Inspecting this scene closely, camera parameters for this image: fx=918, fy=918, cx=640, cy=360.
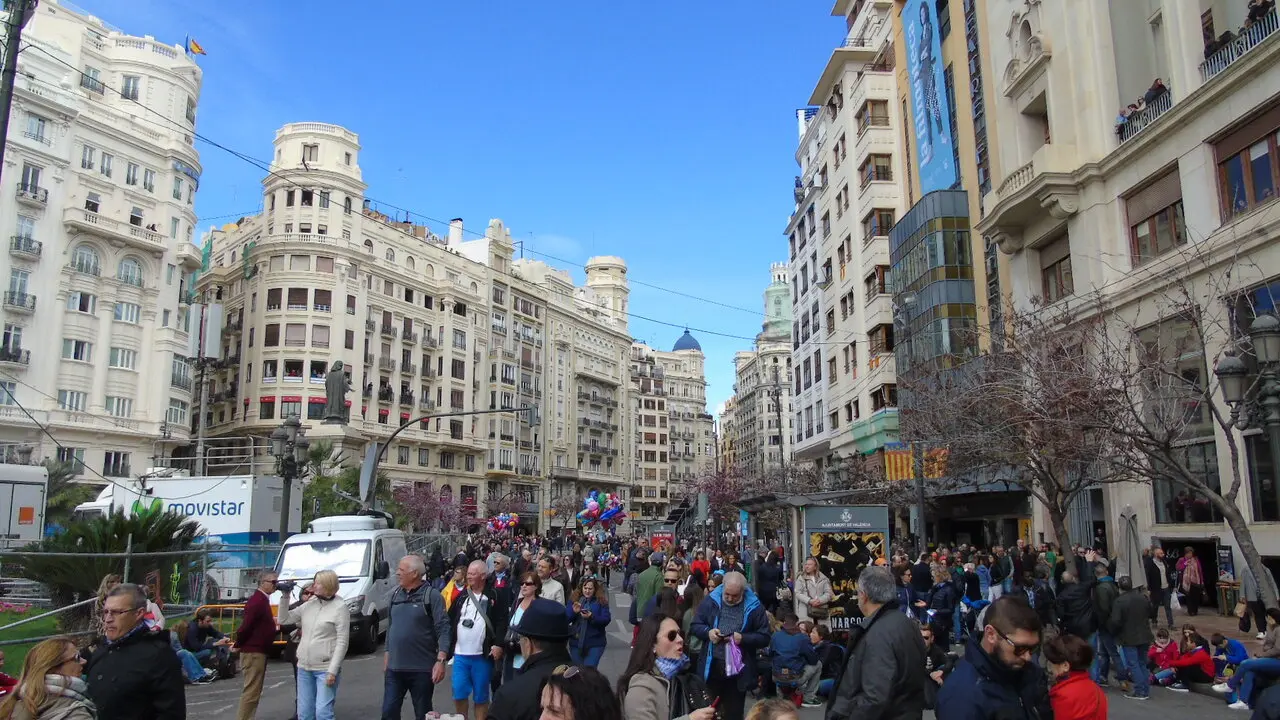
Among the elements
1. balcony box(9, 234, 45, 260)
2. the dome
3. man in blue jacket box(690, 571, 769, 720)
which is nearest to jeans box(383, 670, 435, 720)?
man in blue jacket box(690, 571, 769, 720)

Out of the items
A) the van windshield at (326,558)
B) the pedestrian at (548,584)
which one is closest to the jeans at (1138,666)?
the pedestrian at (548,584)

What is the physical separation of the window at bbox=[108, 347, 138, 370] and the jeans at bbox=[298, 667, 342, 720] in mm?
45278

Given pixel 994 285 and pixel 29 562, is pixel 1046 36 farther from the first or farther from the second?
pixel 29 562

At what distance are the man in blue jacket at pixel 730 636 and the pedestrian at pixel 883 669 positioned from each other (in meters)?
2.12

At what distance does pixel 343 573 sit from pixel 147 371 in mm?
38697

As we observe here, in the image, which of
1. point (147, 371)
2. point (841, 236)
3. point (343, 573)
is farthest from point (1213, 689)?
point (147, 371)

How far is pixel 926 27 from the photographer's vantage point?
112 feet

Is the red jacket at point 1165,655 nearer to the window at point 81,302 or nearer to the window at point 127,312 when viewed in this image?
the window at point 81,302

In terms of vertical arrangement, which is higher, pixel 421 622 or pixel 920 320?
pixel 920 320

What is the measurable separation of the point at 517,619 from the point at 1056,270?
2193cm

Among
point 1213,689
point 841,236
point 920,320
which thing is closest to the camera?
point 1213,689

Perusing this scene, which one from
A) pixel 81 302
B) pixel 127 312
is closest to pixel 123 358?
pixel 127 312

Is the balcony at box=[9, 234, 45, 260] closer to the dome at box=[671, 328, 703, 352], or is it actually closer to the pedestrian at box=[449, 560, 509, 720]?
the pedestrian at box=[449, 560, 509, 720]

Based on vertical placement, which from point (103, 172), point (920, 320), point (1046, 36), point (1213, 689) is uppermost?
point (103, 172)
